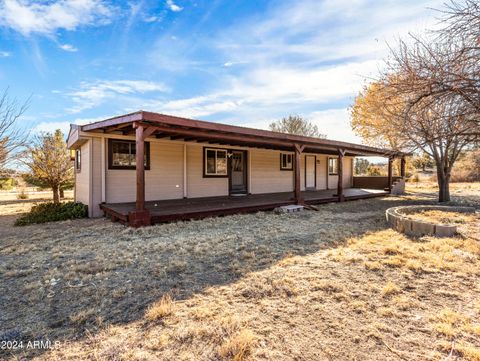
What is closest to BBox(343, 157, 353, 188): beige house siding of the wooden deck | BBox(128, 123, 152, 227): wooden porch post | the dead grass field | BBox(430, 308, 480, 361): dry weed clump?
the wooden deck

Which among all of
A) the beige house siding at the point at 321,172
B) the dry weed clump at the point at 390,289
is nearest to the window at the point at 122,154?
the dry weed clump at the point at 390,289

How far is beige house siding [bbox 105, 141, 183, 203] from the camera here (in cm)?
754

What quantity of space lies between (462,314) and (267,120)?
23.1 meters

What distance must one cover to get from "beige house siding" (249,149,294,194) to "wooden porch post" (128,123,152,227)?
5.68 metres

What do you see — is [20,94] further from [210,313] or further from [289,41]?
[210,313]

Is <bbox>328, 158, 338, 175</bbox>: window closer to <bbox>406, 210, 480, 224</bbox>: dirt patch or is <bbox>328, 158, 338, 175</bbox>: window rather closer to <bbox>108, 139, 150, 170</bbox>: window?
<bbox>406, 210, 480, 224</bbox>: dirt patch

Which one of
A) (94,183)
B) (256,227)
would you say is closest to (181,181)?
(94,183)

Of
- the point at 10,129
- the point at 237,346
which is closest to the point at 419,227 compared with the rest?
the point at 237,346

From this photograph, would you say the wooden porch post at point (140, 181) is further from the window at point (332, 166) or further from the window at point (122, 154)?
the window at point (332, 166)

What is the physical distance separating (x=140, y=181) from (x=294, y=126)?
65.0 ft

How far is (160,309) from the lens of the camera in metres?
2.26

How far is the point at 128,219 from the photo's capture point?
5664 millimetres

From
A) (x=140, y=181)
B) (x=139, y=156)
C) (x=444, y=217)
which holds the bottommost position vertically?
(x=444, y=217)

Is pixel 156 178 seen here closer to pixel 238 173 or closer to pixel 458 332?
pixel 238 173
